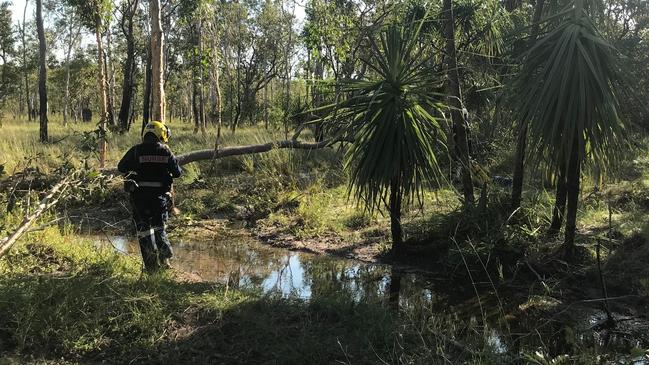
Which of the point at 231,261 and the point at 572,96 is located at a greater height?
the point at 572,96

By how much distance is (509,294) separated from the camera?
5.86 m

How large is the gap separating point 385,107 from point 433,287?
2.30 m

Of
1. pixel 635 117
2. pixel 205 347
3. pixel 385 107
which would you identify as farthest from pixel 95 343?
pixel 635 117

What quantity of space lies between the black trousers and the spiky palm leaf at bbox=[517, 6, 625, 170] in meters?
4.30

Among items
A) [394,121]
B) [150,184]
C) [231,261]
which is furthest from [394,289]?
[150,184]

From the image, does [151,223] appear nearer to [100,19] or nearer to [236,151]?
[236,151]

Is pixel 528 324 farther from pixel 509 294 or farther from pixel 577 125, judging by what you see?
pixel 577 125

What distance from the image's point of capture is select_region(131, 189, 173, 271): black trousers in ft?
19.5

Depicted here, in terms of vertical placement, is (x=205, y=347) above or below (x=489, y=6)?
below

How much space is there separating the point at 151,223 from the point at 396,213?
317 centimetres

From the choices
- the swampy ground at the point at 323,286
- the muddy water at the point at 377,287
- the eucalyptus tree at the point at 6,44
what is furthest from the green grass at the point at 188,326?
the eucalyptus tree at the point at 6,44

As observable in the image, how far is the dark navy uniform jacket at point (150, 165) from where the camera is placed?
6.00 metres

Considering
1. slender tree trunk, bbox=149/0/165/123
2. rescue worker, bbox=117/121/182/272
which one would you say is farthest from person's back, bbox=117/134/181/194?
slender tree trunk, bbox=149/0/165/123

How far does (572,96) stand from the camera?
5.41 m
